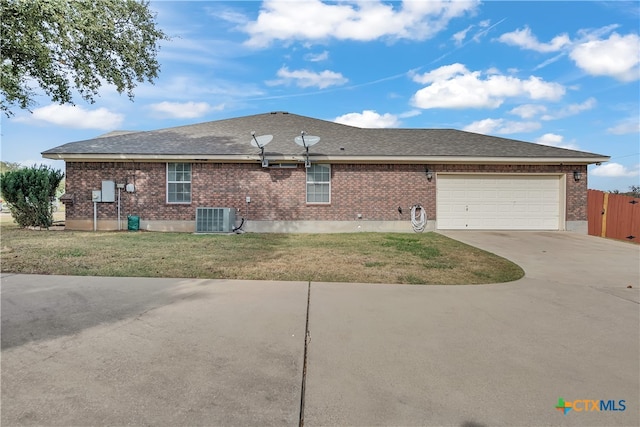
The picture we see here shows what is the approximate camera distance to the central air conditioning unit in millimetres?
12266

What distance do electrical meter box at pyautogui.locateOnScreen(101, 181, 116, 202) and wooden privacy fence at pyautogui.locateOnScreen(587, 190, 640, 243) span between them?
59.2ft

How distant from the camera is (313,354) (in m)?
3.13

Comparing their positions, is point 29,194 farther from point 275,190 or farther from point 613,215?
point 613,215

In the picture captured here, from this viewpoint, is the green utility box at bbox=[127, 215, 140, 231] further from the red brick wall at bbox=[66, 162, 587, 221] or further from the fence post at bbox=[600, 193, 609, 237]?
the fence post at bbox=[600, 193, 609, 237]

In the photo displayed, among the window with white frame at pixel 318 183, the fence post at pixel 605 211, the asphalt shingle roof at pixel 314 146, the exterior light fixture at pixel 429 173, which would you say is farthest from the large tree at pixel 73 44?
the fence post at pixel 605 211

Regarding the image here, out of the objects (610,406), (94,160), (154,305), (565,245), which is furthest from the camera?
(94,160)

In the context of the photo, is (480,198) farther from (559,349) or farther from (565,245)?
(559,349)

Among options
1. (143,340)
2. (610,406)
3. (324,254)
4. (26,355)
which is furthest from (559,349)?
(324,254)

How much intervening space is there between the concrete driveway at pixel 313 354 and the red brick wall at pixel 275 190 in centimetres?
782

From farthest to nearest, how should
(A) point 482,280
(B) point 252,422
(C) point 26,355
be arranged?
(A) point 482,280, (C) point 26,355, (B) point 252,422

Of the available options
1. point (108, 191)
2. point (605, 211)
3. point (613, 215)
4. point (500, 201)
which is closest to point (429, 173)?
point (500, 201)

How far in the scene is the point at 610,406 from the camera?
2443mm

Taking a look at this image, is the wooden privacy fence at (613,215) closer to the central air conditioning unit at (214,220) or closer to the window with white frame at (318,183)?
the window with white frame at (318,183)

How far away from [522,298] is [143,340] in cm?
491
